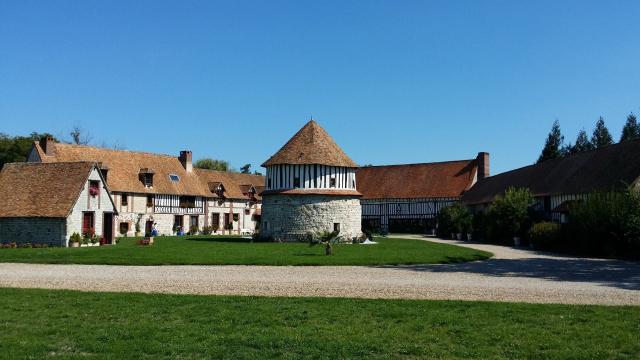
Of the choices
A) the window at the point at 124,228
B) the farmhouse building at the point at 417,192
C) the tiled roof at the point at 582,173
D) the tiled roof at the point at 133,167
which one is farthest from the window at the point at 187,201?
the tiled roof at the point at 582,173

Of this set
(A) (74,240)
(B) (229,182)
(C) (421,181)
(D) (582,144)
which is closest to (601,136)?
(D) (582,144)

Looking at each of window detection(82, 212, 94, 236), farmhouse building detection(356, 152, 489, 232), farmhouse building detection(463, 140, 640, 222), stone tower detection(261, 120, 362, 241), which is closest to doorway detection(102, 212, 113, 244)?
window detection(82, 212, 94, 236)

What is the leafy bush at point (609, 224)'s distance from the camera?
77.0ft

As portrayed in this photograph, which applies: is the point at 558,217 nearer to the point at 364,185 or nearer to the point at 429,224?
the point at 429,224

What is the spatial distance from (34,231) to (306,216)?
13.7 m

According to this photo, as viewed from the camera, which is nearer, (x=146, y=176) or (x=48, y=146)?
(x=48, y=146)

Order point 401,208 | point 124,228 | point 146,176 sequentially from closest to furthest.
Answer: point 124,228 → point 146,176 → point 401,208

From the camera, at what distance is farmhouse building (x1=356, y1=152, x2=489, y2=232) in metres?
53.6

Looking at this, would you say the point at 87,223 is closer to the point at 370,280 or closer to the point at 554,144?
the point at 370,280

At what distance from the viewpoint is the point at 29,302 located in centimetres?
1106

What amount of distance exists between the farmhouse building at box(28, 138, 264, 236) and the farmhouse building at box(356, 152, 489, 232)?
1155 cm

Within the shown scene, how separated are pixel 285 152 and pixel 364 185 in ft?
82.6

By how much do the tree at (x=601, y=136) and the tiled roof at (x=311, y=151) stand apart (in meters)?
38.1

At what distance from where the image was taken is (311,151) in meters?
34.8
